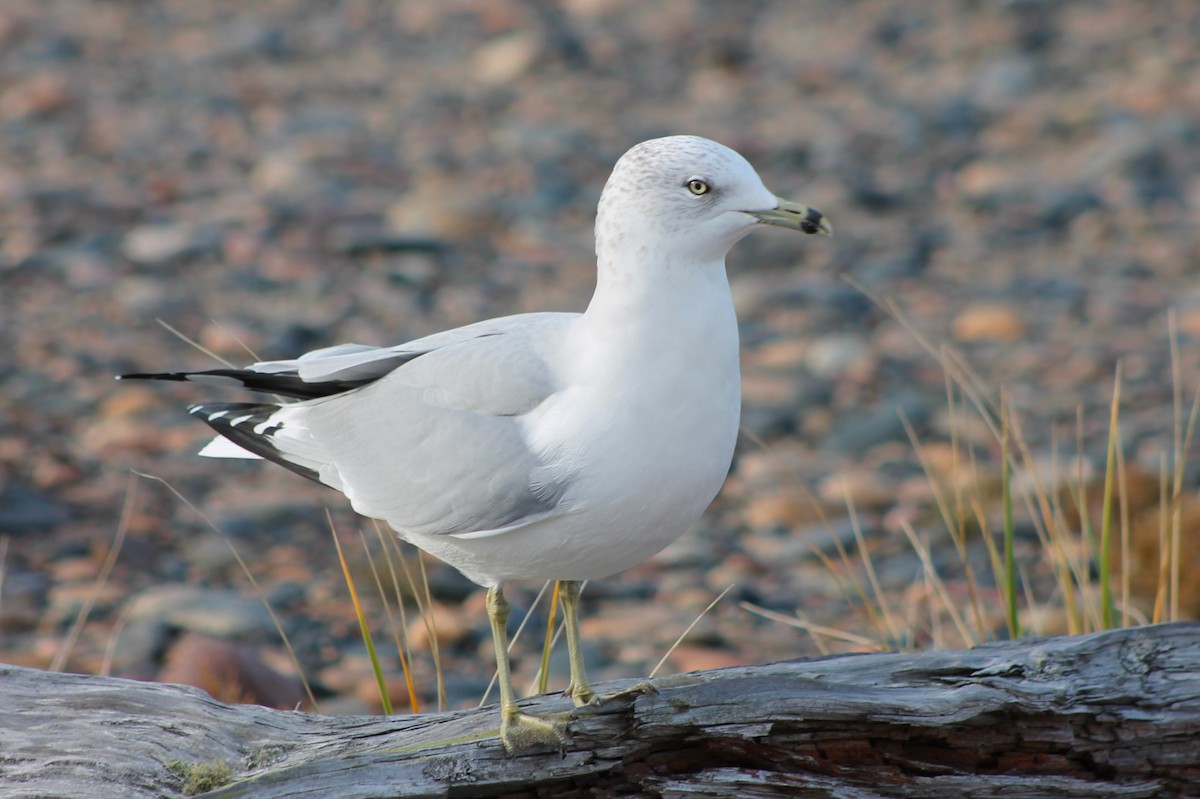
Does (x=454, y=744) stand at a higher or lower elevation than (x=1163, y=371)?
lower

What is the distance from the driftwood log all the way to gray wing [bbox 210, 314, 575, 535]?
60 centimetres

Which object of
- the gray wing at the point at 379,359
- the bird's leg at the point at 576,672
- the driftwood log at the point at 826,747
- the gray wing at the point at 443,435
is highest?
the gray wing at the point at 379,359

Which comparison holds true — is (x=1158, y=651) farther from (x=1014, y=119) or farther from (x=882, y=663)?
(x=1014, y=119)

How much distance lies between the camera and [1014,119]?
13.2 m

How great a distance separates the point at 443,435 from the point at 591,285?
6.72 metres

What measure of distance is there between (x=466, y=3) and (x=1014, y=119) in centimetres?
546

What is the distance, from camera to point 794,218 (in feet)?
12.1

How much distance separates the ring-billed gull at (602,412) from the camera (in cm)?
360

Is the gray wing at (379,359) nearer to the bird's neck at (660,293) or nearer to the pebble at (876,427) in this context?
the bird's neck at (660,293)

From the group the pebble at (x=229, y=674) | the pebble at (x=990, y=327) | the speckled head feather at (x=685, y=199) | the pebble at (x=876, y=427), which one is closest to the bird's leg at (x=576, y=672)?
the speckled head feather at (x=685, y=199)

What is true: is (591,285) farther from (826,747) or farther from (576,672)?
(826,747)

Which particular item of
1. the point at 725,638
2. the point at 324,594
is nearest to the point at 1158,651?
the point at 725,638

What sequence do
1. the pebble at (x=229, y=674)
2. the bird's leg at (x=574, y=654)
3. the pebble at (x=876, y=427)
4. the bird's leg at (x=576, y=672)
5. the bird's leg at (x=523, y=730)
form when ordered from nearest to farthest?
the bird's leg at (x=523, y=730)
the bird's leg at (x=576, y=672)
the bird's leg at (x=574, y=654)
the pebble at (x=229, y=674)
the pebble at (x=876, y=427)

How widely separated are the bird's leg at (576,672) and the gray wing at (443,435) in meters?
0.46
